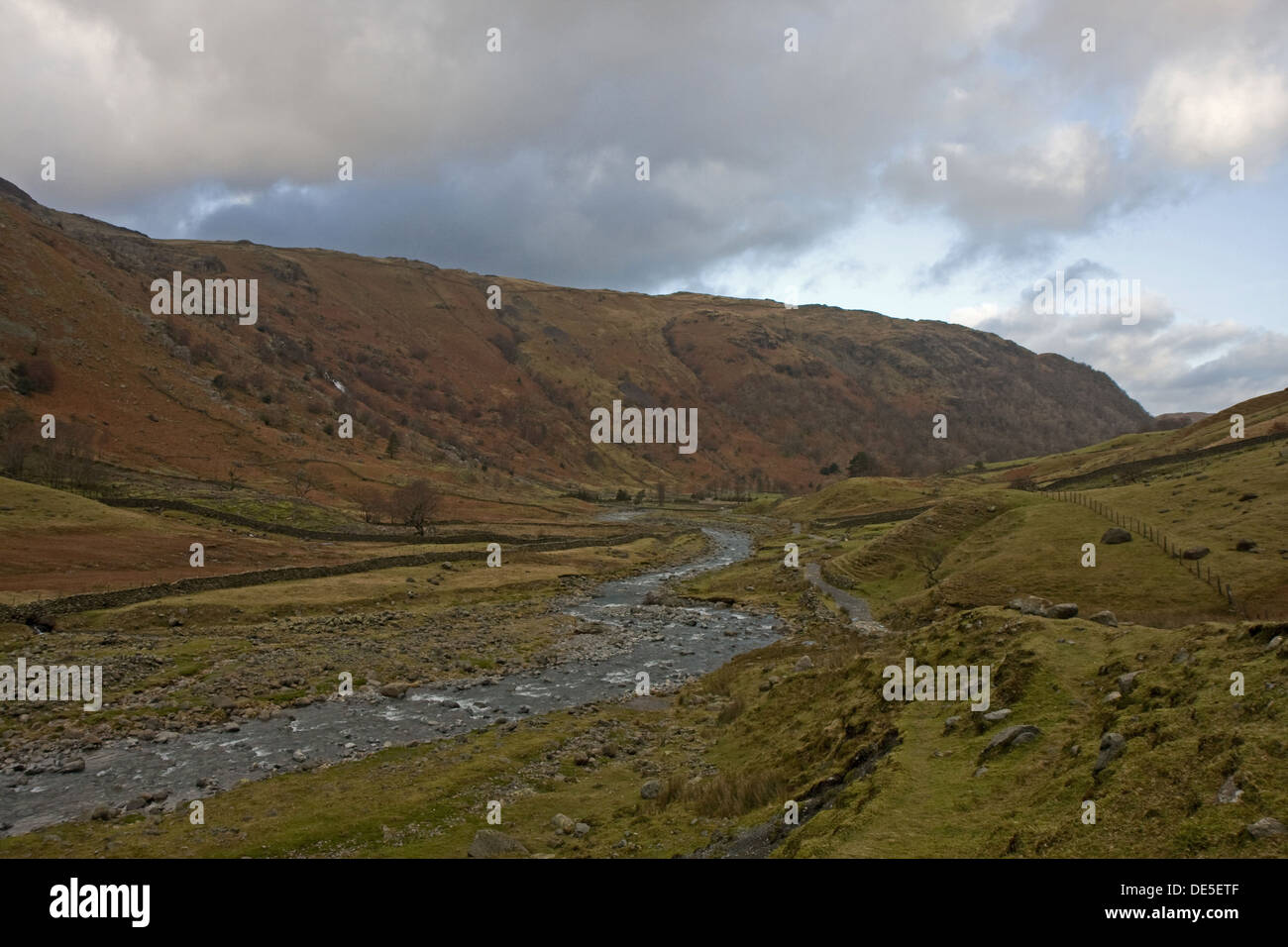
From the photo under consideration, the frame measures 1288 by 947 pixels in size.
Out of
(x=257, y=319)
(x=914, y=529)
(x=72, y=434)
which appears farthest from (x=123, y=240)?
(x=914, y=529)

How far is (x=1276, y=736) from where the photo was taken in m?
10.5

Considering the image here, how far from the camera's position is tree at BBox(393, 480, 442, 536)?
87562 mm

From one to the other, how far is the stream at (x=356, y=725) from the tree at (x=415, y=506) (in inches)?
1689

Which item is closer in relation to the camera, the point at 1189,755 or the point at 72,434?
the point at 1189,755

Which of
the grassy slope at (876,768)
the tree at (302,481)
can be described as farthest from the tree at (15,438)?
the grassy slope at (876,768)

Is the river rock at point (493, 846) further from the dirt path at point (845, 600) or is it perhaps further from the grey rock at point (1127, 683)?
the dirt path at point (845, 600)

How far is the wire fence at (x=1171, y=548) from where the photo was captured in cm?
3183

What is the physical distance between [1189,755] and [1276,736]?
1099 millimetres

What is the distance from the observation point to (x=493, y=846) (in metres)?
16.7

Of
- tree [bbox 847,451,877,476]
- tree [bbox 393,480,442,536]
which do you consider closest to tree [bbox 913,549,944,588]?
tree [bbox 393,480,442,536]

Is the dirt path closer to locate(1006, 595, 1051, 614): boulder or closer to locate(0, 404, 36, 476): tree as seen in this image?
locate(1006, 595, 1051, 614): boulder

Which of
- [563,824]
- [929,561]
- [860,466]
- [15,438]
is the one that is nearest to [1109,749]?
[563,824]

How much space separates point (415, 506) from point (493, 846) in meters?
76.7
